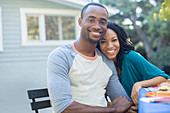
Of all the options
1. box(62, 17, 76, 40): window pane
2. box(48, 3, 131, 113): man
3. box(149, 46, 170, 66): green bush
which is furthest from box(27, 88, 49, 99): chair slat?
box(149, 46, 170, 66): green bush

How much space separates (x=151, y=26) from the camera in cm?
1734

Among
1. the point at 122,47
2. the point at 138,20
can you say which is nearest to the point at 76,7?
the point at 122,47

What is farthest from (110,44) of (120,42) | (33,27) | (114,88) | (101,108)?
(33,27)

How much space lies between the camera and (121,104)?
237 cm

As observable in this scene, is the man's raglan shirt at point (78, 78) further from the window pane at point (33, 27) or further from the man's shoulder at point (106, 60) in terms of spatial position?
the window pane at point (33, 27)

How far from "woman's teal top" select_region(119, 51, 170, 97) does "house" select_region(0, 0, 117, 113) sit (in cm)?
556

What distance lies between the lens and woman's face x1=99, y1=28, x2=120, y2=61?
266 centimetres

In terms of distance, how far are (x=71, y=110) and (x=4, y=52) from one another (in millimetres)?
6257

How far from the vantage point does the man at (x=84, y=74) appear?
83.9 inches

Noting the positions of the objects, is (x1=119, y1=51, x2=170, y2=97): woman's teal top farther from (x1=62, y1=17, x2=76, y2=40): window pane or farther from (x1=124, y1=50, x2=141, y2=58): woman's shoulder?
(x1=62, y1=17, x2=76, y2=40): window pane

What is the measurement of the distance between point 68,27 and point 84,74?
6609mm

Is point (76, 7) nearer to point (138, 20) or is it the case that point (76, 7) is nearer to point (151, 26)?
point (151, 26)

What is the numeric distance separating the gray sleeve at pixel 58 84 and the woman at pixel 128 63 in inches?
25.2

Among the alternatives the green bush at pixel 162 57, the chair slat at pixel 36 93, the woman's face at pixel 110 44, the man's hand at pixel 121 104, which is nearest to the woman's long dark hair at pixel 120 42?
the woman's face at pixel 110 44
